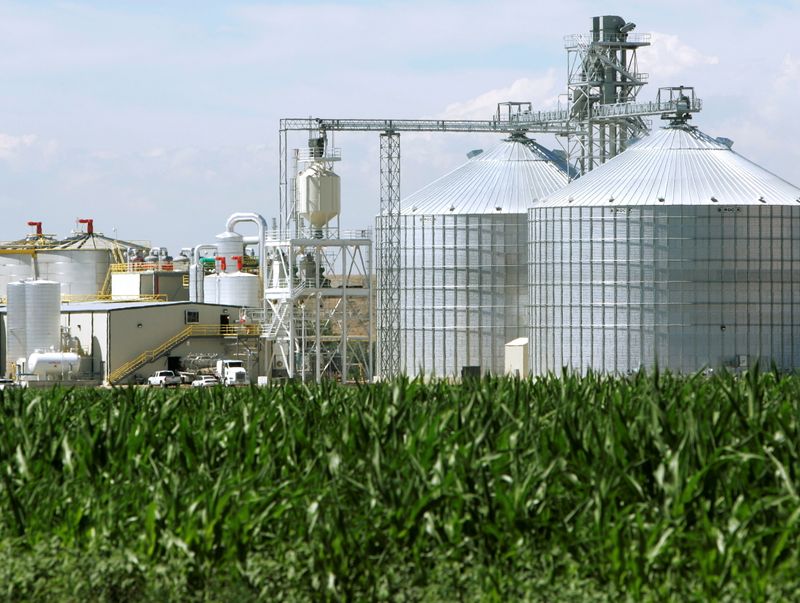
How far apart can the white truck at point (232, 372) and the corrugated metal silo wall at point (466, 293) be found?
32.5 ft

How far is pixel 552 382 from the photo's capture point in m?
30.9

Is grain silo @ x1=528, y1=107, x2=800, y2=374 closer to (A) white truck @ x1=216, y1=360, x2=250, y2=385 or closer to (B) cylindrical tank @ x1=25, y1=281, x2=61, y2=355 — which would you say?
(A) white truck @ x1=216, y1=360, x2=250, y2=385

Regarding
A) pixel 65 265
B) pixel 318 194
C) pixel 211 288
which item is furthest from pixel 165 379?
pixel 65 265

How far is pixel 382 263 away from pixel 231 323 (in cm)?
1541

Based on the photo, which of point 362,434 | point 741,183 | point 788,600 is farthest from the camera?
point 741,183

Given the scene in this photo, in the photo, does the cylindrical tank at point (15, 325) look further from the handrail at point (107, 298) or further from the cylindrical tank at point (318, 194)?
the cylindrical tank at point (318, 194)

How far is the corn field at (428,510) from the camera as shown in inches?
747

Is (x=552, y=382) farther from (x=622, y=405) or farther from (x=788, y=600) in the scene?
(x=788, y=600)

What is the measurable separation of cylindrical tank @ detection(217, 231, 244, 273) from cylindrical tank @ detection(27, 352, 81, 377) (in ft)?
108

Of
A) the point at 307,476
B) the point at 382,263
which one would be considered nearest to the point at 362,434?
the point at 307,476

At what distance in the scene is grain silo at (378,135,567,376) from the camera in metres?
90.0

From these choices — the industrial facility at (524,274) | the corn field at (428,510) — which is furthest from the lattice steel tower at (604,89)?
the corn field at (428,510)

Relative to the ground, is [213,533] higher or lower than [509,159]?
lower

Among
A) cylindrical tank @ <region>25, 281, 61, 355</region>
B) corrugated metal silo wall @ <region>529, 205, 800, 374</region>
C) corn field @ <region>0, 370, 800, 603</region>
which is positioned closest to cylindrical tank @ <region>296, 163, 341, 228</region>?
cylindrical tank @ <region>25, 281, 61, 355</region>
